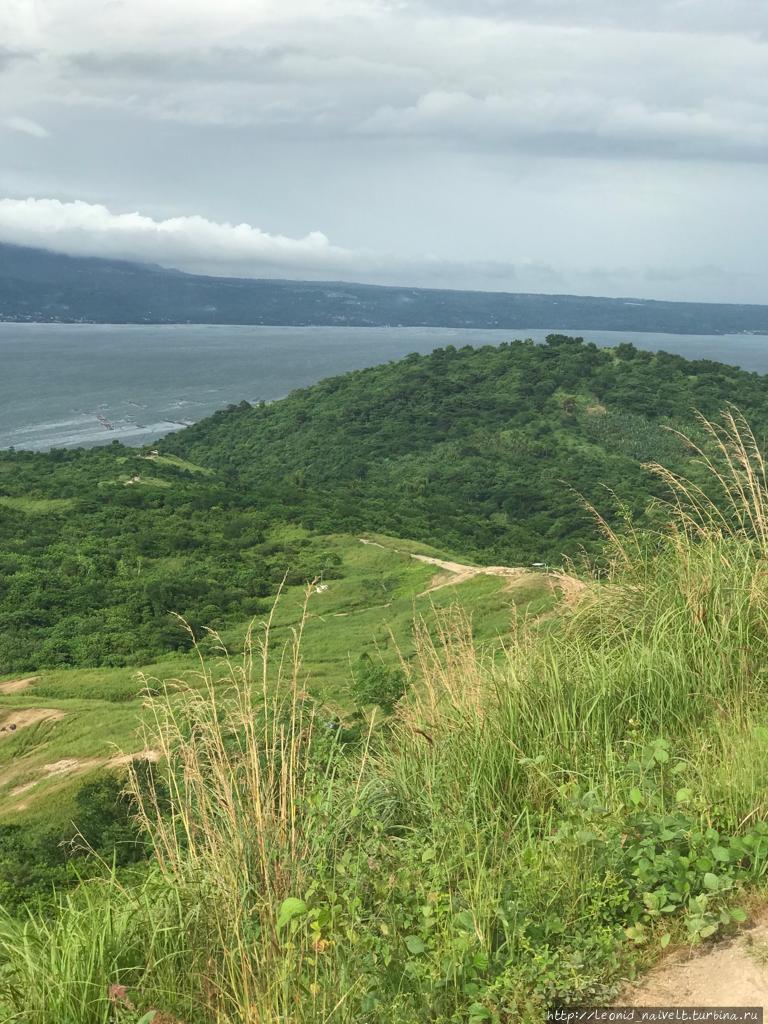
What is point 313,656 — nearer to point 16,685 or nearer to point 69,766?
point 69,766

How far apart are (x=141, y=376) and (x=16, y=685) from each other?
349 ft

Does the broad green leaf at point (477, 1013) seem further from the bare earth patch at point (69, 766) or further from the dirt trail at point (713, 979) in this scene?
the bare earth patch at point (69, 766)

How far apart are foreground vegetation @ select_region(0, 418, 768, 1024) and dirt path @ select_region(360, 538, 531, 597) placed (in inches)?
554

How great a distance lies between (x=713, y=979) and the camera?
9.21 feet

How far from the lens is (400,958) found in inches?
115

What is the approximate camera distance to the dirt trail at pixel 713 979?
8.93 ft

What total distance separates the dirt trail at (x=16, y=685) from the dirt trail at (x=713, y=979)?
16.4 m

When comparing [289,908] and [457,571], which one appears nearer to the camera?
[289,908]

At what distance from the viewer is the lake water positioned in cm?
8175

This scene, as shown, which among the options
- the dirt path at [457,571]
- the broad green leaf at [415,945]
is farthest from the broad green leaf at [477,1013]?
the dirt path at [457,571]

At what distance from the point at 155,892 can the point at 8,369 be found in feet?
432

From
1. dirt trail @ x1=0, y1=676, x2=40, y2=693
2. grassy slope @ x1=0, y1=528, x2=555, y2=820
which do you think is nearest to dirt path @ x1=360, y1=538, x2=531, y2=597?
grassy slope @ x1=0, y1=528, x2=555, y2=820

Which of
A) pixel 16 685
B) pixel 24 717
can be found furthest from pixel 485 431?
pixel 24 717

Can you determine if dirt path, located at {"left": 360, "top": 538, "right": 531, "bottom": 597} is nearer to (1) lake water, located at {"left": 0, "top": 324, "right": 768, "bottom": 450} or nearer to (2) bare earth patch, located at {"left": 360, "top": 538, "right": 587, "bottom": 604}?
(2) bare earth patch, located at {"left": 360, "top": 538, "right": 587, "bottom": 604}
